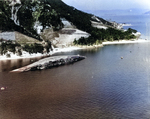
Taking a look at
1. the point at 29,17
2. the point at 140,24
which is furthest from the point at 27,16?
the point at 140,24

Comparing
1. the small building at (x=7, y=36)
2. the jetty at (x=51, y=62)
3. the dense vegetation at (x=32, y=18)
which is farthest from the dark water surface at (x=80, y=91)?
the dense vegetation at (x=32, y=18)

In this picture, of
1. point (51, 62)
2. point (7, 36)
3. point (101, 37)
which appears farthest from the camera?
point (101, 37)

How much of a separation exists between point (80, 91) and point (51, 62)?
298 cm

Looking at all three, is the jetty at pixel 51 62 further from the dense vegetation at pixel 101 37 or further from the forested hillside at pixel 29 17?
the dense vegetation at pixel 101 37

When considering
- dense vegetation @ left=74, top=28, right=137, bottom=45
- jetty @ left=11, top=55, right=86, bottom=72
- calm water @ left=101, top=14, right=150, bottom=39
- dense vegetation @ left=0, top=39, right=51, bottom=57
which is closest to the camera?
jetty @ left=11, top=55, right=86, bottom=72

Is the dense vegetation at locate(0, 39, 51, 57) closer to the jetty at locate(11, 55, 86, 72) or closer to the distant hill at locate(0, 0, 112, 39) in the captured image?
the distant hill at locate(0, 0, 112, 39)

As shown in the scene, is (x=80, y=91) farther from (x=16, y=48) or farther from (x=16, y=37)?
(x=16, y=37)

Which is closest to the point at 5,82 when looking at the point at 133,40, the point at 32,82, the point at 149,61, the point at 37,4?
the point at 32,82

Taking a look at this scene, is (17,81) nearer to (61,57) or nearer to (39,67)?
(39,67)

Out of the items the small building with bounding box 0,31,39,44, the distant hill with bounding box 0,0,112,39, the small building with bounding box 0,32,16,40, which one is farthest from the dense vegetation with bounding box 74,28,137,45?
the small building with bounding box 0,32,16,40

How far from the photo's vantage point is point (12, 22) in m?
10.8

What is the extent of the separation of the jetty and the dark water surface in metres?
0.39

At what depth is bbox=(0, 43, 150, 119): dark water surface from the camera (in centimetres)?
521

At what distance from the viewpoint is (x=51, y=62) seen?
9.09 metres
